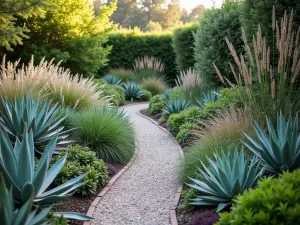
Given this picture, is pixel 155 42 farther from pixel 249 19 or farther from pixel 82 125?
pixel 82 125

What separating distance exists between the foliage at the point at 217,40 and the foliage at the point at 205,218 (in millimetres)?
5746

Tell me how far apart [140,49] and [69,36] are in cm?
714

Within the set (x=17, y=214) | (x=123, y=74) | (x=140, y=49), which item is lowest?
(x=123, y=74)

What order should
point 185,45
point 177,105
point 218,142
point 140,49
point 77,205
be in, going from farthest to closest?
point 140,49 < point 185,45 < point 177,105 < point 218,142 < point 77,205

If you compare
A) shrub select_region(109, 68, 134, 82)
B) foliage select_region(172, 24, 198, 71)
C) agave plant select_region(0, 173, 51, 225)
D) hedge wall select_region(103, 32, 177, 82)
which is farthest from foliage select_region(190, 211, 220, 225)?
hedge wall select_region(103, 32, 177, 82)

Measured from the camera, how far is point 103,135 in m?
6.13

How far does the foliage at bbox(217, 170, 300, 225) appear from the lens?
2.20 m

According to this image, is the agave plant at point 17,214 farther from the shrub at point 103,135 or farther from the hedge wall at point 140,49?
the hedge wall at point 140,49

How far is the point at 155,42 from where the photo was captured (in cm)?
2014

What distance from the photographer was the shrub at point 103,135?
6070mm

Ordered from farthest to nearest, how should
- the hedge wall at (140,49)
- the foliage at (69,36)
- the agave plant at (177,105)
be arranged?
the hedge wall at (140,49), the foliage at (69,36), the agave plant at (177,105)

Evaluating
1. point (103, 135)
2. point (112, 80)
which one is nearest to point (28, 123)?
point (103, 135)

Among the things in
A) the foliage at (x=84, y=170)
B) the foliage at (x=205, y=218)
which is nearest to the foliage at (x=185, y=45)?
the foliage at (x=84, y=170)

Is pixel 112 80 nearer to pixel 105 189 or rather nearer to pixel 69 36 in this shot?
pixel 69 36
